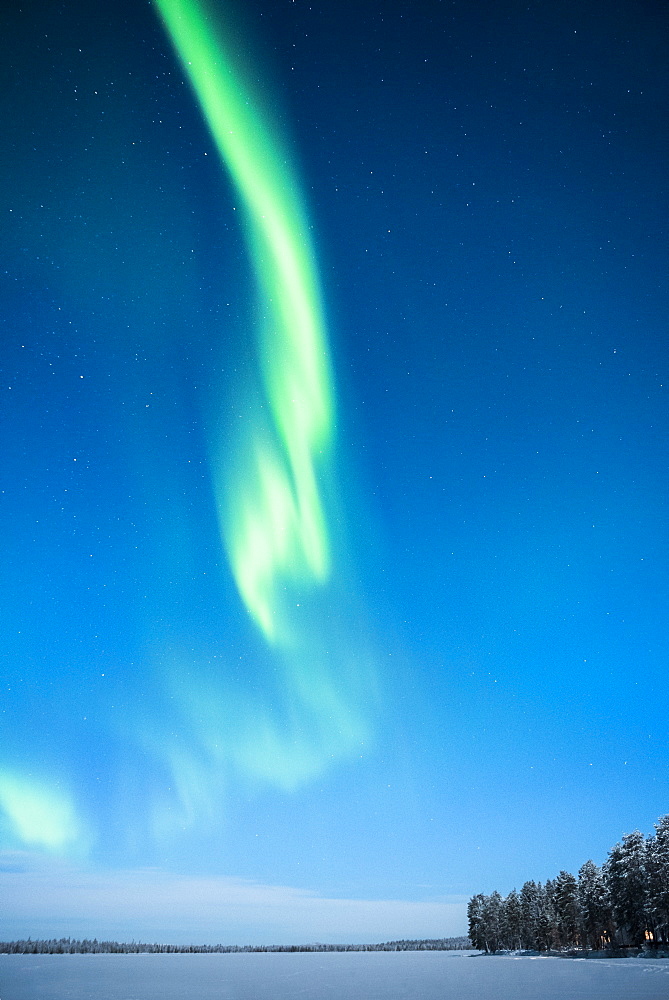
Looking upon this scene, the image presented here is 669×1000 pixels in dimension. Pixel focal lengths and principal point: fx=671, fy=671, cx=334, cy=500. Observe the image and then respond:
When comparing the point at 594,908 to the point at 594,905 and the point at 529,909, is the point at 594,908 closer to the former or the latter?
the point at 594,905

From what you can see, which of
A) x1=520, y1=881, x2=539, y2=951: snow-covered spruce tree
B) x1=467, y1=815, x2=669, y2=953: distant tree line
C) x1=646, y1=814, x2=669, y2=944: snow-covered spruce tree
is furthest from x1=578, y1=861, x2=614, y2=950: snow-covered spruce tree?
x1=520, y1=881, x2=539, y2=951: snow-covered spruce tree

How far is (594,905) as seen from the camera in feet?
274

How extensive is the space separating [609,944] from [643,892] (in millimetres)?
36926

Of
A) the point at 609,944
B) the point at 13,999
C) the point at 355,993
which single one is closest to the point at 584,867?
the point at 609,944

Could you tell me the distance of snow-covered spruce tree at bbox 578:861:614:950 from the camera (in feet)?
267

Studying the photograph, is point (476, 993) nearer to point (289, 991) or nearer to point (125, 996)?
point (289, 991)

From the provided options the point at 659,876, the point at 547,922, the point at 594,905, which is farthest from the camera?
the point at 547,922

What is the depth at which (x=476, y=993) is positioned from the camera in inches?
2137

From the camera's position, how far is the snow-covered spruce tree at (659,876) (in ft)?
229

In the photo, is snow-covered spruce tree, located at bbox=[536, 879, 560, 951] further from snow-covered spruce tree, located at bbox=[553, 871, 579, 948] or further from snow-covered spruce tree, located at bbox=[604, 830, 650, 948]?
snow-covered spruce tree, located at bbox=[604, 830, 650, 948]

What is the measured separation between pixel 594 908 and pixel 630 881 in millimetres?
14193

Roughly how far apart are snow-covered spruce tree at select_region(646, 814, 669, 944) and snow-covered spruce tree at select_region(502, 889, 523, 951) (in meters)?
60.5

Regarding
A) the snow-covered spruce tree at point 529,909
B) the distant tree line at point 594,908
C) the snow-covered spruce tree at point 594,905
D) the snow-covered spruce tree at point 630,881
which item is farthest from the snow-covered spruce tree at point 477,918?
the snow-covered spruce tree at point 630,881

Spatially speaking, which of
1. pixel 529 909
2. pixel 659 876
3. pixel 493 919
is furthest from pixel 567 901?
pixel 493 919
